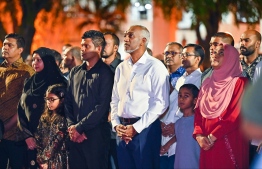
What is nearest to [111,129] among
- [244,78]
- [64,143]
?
[64,143]

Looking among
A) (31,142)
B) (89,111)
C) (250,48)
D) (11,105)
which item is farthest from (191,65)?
(11,105)

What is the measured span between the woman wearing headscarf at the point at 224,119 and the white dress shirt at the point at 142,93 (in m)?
0.62

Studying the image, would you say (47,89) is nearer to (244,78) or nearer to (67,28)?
(244,78)

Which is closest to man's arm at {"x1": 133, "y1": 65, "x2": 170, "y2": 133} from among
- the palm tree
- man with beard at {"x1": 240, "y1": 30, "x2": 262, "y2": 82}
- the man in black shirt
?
the man in black shirt

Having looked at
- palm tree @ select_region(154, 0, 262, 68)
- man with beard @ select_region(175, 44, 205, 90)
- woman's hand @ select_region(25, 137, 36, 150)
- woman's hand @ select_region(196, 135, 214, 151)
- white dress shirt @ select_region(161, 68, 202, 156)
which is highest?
palm tree @ select_region(154, 0, 262, 68)

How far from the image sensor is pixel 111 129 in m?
9.91

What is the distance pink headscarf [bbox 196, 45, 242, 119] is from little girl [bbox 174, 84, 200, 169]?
524mm

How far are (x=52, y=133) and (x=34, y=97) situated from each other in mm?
652

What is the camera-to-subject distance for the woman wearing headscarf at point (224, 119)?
8438 millimetres

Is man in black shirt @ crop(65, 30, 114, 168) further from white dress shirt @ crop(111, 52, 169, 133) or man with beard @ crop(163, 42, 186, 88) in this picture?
man with beard @ crop(163, 42, 186, 88)

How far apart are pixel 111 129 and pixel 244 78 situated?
2.12 m

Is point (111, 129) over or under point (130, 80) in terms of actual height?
under

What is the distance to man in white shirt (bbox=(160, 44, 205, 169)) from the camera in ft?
31.4

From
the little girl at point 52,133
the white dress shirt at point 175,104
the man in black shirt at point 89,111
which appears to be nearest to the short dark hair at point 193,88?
the white dress shirt at point 175,104
